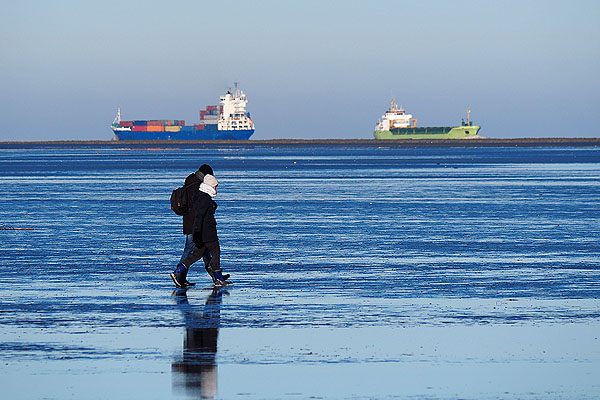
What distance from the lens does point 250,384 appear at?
7.64 meters

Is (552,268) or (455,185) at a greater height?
(455,185)

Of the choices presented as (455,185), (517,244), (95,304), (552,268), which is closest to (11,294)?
(95,304)

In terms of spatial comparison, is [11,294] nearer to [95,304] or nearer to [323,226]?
[95,304]

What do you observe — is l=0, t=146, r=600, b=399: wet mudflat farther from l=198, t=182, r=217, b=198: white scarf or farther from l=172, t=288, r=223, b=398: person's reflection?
l=198, t=182, r=217, b=198: white scarf

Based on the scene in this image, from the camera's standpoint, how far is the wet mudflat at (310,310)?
25.5ft

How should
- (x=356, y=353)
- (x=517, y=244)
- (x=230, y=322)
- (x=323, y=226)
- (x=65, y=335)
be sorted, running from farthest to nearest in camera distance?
(x=323, y=226), (x=517, y=244), (x=230, y=322), (x=65, y=335), (x=356, y=353)

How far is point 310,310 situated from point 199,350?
242 cm

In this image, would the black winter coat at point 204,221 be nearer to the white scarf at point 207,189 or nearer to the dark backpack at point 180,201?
the white scarf at point 207,189

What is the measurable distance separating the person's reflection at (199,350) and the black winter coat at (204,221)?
966 mm

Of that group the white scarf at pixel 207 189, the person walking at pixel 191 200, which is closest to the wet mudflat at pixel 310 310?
the person walking at pixel 191 200

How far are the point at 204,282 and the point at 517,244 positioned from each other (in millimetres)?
6655

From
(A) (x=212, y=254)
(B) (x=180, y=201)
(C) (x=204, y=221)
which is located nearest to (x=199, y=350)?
(A) (x=212, y=254)

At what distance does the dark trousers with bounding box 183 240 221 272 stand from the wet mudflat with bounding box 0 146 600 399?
35 centimetres

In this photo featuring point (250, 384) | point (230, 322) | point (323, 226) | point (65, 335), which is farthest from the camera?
point (323, 226)
